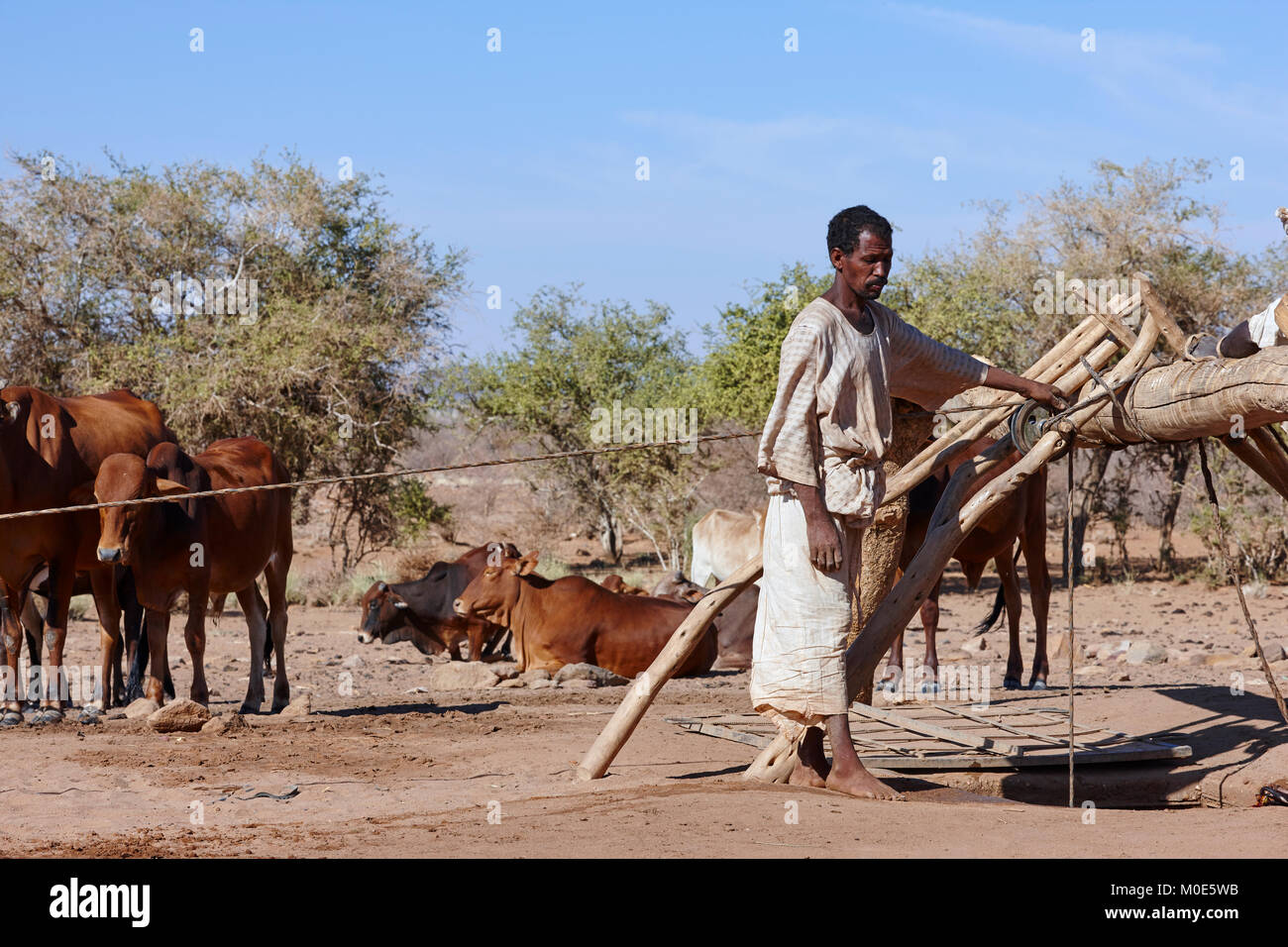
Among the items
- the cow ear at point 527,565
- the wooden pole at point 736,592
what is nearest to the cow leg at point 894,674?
the cow ear at point 527,565

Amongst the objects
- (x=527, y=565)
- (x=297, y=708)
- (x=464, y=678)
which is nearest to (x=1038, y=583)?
(x=527, y=565)

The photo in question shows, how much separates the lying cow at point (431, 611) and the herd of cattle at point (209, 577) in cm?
2

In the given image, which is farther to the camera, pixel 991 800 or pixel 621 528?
pixel 621 528

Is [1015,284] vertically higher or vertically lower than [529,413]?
higher

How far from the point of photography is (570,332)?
1099 inches

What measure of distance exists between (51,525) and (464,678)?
3889 millimetres

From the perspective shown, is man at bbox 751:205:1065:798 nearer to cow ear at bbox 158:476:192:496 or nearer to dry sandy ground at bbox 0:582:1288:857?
dry sandy ground at bbox 0:582:1288:857

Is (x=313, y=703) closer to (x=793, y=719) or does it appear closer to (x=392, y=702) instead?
(x=392, y=702)

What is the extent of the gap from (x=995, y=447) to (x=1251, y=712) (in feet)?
11.4

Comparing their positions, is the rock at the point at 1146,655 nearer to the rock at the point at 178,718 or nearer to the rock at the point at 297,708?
the rock at the point at 297,708

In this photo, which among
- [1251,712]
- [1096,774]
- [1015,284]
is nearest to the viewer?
[1096,774]

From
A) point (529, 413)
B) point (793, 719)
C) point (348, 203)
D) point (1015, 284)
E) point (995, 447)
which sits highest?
point (348, 203)

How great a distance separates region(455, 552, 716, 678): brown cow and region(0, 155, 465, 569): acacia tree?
29.1ft
